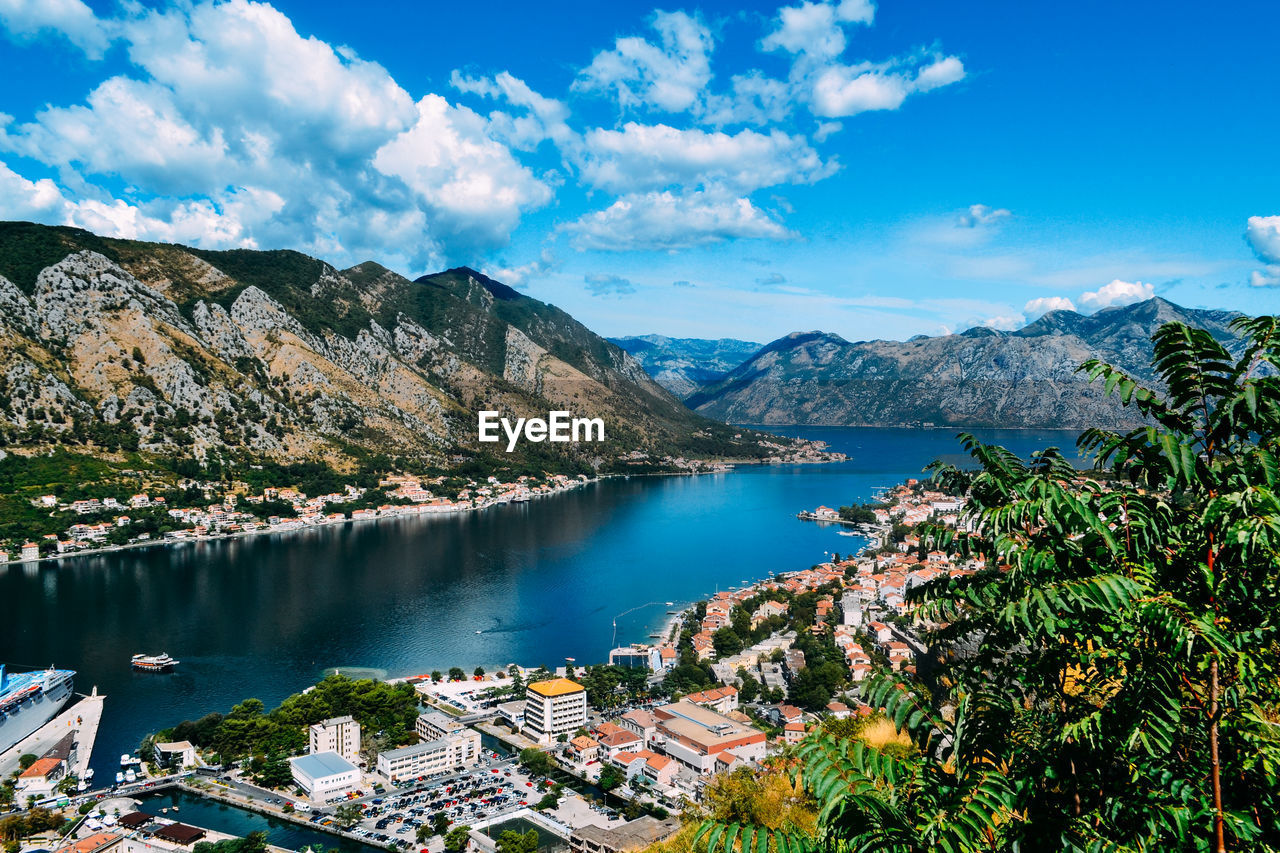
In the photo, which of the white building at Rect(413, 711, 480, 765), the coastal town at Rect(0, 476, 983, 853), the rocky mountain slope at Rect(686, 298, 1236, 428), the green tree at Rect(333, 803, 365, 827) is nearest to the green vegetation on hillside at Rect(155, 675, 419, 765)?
the coastal town at Rect(0, 476, 983, 853)

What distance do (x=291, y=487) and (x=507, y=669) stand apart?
1392 inches

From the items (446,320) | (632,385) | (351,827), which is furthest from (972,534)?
(632,385)

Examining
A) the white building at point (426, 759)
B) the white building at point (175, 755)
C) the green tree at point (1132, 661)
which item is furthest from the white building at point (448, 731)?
the green tree at point (1132, 661)

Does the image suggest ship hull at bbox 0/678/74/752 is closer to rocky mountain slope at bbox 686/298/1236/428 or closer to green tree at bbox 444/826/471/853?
green tree at bbox 444/826/471/853

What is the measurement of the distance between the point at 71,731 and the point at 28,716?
1361mm

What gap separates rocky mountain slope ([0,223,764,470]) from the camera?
52.6 metres

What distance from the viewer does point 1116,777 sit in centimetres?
251

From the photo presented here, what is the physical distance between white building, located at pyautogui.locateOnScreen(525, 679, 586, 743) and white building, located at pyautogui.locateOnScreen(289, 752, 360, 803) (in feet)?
15.1

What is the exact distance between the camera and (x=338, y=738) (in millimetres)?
19781

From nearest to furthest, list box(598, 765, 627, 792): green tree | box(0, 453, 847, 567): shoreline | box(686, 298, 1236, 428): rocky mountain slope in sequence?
box(598, 765, 627, 792): green tree
box(0, 453, 847, 567): shoreline
box(686, 298, 1236, 428): rocky mountain slope

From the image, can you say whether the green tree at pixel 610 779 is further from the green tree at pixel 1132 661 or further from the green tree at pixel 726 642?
the green tree at pixel 1132 661

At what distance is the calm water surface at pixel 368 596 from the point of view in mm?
24984

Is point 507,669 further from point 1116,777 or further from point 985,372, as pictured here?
point 985,372

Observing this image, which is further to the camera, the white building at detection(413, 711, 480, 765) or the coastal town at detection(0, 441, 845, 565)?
the coastal town at detection(0, 441, 845, 565)
